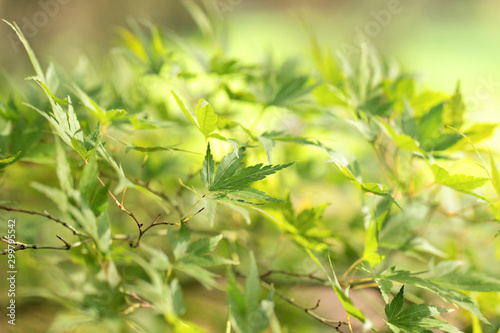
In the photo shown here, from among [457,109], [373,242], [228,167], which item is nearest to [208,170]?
[228,167]

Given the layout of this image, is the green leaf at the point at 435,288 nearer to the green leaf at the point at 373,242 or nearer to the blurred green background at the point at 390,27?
the green leaf at the point at 373,242

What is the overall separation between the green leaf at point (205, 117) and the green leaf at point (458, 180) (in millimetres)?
208

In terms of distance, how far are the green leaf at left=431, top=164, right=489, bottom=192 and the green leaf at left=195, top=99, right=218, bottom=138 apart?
0.21 m

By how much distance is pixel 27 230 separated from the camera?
1.40 feet

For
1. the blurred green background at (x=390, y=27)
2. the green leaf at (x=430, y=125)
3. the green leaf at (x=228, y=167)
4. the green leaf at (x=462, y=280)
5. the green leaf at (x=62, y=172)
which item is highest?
the green leaf at (x=62, y=172)

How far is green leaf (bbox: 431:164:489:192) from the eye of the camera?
0.33 m

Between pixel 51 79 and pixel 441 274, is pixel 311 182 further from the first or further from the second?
pixel 51 79

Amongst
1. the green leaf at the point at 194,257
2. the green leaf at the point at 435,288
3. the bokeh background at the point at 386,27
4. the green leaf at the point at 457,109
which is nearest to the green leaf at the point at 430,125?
the green leaf at the point at 457,109

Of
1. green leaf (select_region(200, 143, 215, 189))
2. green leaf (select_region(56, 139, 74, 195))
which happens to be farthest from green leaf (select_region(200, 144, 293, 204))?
green leaf (select_region(56, 139, 74, 195))

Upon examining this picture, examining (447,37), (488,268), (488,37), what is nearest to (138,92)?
(488,268)

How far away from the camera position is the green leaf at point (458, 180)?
0.33 metres

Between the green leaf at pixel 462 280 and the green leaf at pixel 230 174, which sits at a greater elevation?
the green leaf at pixel 230 174

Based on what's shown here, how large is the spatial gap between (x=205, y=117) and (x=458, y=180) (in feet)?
0.79

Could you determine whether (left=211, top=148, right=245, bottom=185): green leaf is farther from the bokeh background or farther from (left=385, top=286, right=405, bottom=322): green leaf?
the bokeh background
